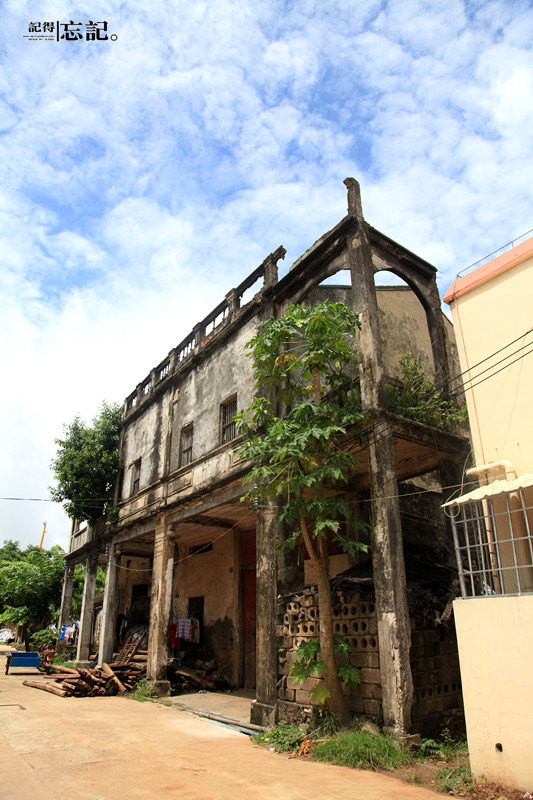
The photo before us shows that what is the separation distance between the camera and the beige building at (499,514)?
5590 millimetres

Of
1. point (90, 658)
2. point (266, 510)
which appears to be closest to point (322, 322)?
point (266, 510)

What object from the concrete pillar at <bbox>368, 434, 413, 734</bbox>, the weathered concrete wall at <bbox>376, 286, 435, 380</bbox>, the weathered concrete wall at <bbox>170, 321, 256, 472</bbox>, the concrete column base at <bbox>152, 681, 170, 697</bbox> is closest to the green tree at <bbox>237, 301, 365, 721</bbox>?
the concrete pillar at <bbox>368, 434, 413, 734</bbox>

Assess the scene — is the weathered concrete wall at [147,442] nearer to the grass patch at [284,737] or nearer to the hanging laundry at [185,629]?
the hanging laundry at [185,629]

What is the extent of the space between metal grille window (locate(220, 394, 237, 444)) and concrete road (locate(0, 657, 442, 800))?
232 inches

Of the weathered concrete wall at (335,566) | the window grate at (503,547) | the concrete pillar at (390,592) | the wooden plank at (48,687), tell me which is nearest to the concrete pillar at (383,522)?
the concrete pillar at (390,592)

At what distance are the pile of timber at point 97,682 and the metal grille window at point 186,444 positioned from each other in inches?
229

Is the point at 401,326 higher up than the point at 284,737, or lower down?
higher up

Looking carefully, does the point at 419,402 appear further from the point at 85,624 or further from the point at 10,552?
the point at 10,552

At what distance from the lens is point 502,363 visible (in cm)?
700

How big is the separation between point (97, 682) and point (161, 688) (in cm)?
187

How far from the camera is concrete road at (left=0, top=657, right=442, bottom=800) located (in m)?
5.55

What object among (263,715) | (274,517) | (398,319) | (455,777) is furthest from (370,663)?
(398,319)

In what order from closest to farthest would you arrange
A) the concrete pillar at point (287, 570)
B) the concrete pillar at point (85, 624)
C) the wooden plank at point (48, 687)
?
the concrete pillar at point (287, 570)
the wooden plank at point (48, 687)
the concrete pillar at point (85, 624)

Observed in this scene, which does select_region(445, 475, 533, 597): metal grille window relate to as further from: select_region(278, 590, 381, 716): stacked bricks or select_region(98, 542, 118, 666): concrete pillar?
select_region(98, 542, 118, 666): concrete pillar
